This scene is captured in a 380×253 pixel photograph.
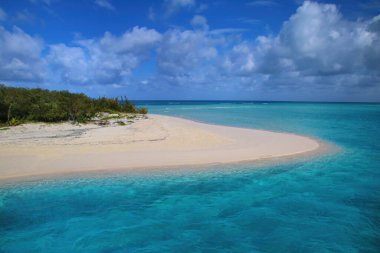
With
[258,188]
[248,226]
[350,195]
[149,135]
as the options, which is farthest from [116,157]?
[350,195]

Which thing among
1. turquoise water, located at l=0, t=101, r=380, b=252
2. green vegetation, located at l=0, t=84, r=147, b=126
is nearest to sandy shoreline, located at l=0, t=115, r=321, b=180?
turquoise water, located at l=0, t=101, r=380, b=252

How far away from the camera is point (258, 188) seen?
9.61m

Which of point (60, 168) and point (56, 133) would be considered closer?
point (60, 168)

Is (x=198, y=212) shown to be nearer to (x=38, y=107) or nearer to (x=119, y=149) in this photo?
(x=119, y=149)

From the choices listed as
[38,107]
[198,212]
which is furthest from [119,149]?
[38,107]

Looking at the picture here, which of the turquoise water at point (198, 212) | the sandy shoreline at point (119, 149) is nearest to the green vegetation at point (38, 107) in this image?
the sandy shoreline at point (119, 149)

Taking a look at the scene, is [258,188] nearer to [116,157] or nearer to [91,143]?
[116,157]

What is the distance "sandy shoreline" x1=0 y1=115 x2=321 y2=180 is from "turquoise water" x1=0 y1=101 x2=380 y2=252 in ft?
4.29

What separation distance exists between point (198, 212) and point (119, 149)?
25.9ft

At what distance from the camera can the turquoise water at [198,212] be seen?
6.24 meters

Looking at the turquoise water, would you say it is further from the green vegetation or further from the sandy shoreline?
the green vegetation

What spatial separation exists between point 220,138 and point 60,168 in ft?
32.8

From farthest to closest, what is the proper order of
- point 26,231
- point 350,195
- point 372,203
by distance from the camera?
1. point 350,195
2. point 372,203
3. point 26,231

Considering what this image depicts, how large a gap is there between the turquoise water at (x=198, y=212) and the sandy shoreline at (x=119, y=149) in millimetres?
1306
